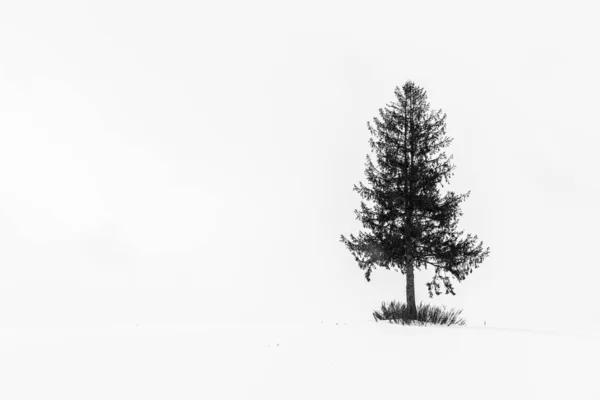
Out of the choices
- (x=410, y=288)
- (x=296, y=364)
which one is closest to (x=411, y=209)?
(x=410, y=288)

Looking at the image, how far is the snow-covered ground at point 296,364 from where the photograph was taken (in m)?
10.0

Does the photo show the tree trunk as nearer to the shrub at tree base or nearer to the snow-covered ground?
the shrub at tree base

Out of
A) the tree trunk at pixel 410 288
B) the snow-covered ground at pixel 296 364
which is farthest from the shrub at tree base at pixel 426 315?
the snow-covered ground at pixel 296 364

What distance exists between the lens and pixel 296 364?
11758 mm

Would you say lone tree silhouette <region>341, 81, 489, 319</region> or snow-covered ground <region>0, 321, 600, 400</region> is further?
lone tree silhouette <region>341, 81, 489, 319</region>

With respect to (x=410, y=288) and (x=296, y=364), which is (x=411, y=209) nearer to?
(x=410, y=288)

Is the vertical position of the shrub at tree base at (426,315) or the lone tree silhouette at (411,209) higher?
the lone tree silhouette at (411,209)

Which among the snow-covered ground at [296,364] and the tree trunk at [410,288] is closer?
the snow-covered ground at [296,364]

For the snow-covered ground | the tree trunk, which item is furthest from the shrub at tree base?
the snow-covered ground

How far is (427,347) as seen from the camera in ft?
44.7

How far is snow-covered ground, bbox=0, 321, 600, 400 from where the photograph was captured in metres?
10.0

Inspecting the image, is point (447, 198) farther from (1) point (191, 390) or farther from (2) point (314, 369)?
(1) point (191, 390)

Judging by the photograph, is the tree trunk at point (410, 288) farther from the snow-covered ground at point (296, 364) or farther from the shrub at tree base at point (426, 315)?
the snow-covered ground at point (296, 364)

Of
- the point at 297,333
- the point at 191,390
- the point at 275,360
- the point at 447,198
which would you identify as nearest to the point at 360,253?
the point at 447,198
